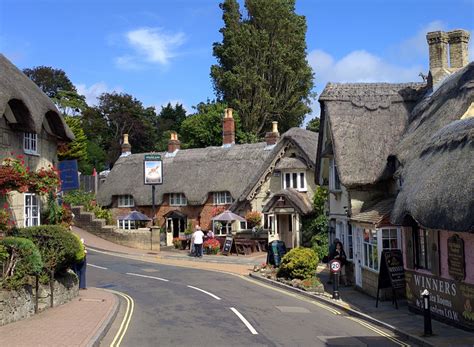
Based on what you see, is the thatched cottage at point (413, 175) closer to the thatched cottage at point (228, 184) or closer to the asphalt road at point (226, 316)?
the asphalt road at point (226, 316)

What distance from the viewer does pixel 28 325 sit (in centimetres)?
1350

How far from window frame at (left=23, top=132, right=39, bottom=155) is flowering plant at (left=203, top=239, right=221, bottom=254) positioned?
60.4ft

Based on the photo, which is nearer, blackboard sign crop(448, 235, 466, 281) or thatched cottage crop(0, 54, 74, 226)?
blackboard sign crop(448, 235, 466, 281)

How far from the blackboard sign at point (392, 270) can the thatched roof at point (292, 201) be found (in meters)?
16.4

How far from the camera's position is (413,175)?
631 inches

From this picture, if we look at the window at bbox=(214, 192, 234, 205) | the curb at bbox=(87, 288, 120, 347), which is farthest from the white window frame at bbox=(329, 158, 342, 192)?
the window at bbox=(214, 192, 234, 205)

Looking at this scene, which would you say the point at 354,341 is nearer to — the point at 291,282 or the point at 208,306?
the point at 208,306

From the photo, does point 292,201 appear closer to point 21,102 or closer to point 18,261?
point 21,102

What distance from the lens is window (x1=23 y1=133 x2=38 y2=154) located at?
763 inches

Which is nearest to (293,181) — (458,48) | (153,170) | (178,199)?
(153,170)

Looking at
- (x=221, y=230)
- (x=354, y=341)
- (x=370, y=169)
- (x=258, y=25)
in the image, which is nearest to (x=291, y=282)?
(x=370, y=169)

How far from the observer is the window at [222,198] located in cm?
4334

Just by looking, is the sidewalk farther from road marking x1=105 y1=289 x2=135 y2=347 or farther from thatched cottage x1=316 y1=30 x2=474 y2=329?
thatched cottage x1=316 y1=30 x2=474 y2=329

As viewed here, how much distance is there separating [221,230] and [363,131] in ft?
67.8
